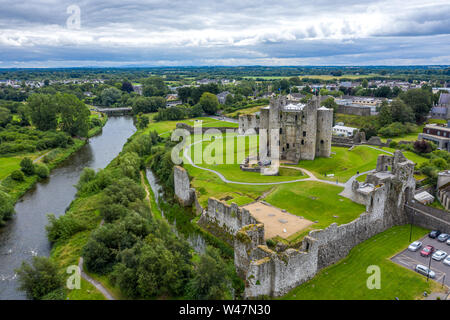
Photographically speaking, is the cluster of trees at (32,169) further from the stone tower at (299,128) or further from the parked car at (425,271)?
the parked car at (425,271)

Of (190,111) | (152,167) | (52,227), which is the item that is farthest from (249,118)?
(52,227)

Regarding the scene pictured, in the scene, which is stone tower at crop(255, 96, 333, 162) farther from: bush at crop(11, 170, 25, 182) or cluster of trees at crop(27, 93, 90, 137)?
cluster of trees at crop(27, 93, 90, 137)

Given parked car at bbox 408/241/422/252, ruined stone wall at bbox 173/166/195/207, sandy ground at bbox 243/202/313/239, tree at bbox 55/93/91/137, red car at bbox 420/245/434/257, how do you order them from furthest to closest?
tree at bbox 55/93/91/137 → ruined stone wall at bbox 173/166/195/207 → parked car at bbox 408/241/422/252 → sandy ground at bbox 243/202/313/239 → red car at bbox 420/245/434/257

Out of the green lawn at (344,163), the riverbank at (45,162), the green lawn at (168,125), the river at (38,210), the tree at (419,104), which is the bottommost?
the river at (38,210)

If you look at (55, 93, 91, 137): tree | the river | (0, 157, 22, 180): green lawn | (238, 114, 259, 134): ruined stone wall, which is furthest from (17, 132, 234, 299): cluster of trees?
(55, 93, 91, 137): tree

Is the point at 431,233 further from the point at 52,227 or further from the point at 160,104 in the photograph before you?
the point at 160,104

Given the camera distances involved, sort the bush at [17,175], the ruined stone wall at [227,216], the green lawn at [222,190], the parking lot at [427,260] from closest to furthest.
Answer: the parking lot at [427,260]
the ruined stone wall at [227,216]
the green lawn at [222,190]
the bush at [17,175]

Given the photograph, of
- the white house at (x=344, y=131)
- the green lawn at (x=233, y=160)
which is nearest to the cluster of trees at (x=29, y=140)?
the green lawn at (x=233, y=160)
